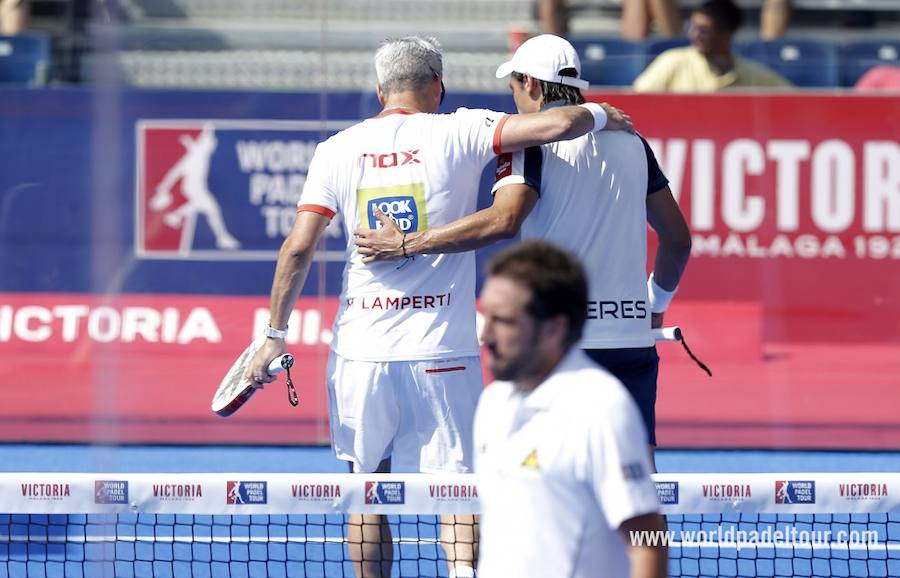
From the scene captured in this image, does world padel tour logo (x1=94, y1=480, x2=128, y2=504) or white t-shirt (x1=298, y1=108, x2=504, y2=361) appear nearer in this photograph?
world padel tour logo (x1=94, y1=480, x2=128, y2=504)

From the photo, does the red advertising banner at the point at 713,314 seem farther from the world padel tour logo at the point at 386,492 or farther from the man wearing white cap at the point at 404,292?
the world padel tour logo at the point at 386,492

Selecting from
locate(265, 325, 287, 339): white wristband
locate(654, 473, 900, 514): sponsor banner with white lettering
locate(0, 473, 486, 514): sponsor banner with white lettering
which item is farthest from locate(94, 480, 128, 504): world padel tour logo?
locate(654, 473, 900, 514): sponsor banner with white lettering

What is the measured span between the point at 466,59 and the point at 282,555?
3608 millimetres

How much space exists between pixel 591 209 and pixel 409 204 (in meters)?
0.61

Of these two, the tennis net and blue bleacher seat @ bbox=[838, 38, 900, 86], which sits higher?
blue bleacher seat @ bbox=[838, 38, 900, 86]

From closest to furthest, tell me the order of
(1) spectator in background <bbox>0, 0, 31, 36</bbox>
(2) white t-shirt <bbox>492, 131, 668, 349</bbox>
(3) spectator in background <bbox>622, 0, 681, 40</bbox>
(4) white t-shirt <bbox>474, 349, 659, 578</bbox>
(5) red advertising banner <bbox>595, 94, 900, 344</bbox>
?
(4) white t-shirt <bbox>474, 349, 659, 578</bbox> < (2) white t-shirt <bbox>492, 131, 668, 349</bbox> < (5) red advertising banner <bbox>595, 94, 900, 344</bbox> < (3) spectator in background <bbox>622, 0, 681, 40</bbox> < (1) spectator in background <bbox>0, 0, 31, 36</bbox>

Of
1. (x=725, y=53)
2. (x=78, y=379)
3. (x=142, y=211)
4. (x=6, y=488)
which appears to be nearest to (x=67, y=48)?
(x=142, y=211)

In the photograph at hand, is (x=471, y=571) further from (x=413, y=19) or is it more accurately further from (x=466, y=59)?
(x=413, y=19)

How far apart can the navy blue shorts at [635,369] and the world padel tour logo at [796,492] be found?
0.48 metres

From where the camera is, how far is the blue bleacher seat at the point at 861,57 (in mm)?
8484

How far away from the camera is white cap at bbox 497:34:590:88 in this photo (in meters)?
4.55

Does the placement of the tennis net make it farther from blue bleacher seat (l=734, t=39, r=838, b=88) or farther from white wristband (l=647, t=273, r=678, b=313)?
blue bleacher seat (l=734, t=39, r=838, b=88)

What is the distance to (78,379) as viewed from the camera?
28.0ft

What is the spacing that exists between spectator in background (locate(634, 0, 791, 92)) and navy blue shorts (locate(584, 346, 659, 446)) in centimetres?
398
